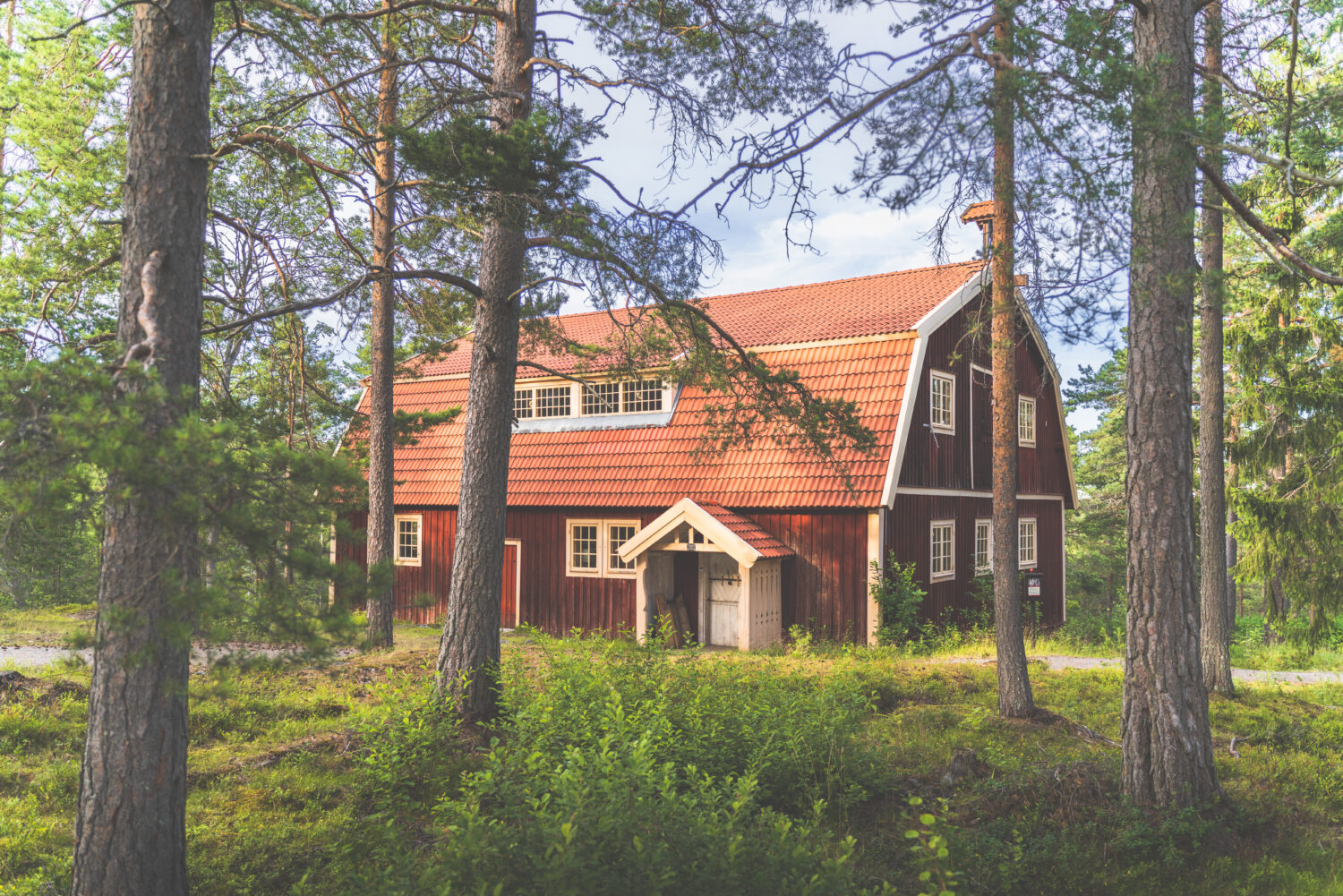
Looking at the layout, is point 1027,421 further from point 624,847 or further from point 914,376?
point 624,847

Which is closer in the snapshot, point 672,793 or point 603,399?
point 672,793

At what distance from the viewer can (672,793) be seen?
434 centimetres

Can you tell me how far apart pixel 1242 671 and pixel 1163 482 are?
1062 cm

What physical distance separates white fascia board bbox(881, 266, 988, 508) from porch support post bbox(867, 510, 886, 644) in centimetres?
41

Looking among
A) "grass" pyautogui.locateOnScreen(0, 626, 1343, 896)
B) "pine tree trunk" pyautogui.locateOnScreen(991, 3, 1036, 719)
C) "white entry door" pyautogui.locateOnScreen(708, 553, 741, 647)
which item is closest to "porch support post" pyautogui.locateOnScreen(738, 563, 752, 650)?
"white entry door" pyautogui.locateOnScreen(708, 553, 741, 647)

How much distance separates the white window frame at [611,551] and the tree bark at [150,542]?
12.1m

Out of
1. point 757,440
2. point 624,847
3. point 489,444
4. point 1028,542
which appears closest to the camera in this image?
point 624,847

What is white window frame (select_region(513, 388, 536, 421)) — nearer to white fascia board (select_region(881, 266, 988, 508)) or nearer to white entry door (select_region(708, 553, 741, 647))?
white entry door (select_region(708, 553, 741, 647))

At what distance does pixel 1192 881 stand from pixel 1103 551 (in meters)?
32.7

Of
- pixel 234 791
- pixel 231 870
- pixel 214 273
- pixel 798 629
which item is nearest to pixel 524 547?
Result: pixel 798 629

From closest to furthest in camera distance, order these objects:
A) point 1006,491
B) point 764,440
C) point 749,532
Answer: point 1006,491 → point 749,532 → point 764,440

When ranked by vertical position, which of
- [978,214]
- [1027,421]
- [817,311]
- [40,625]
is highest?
[978,214]

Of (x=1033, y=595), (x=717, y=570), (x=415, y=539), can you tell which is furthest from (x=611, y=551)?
(x=1033, y=595)

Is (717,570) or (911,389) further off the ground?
(911,389)
